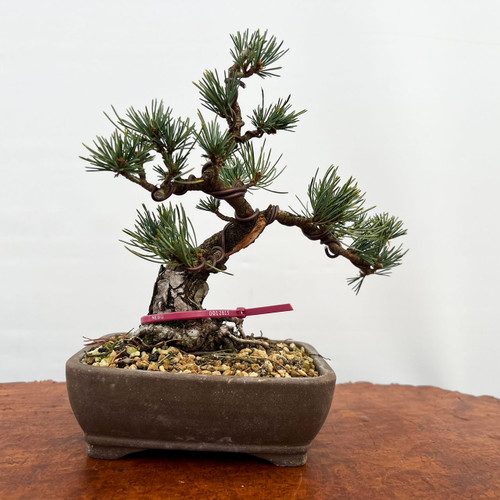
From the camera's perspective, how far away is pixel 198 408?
105 centimetres

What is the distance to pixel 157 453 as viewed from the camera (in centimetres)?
115

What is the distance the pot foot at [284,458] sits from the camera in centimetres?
111

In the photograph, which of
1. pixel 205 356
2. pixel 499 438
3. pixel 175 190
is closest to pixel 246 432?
pixel 205 356

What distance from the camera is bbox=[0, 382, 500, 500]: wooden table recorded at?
1.01 metres

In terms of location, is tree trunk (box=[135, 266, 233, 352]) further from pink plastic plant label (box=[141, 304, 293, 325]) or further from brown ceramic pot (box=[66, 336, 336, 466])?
brown ceramic pot (box=[66, 336, 336, 466])

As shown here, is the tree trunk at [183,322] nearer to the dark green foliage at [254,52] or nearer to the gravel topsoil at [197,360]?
the gravel topsoil at [197,360]

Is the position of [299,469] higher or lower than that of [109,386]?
lower

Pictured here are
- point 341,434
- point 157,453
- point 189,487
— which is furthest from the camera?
point 341,434

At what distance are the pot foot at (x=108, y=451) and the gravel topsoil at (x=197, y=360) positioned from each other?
154mm

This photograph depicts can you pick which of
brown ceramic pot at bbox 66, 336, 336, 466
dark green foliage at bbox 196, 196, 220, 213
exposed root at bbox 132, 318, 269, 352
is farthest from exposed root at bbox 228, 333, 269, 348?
dark green foliage at bbox 196, 196, 220, 213

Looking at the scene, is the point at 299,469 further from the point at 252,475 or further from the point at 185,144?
the point at 185,144

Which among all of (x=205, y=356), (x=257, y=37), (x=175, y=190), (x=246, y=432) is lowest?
(x=246, y=432)

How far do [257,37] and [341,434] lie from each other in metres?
0.89

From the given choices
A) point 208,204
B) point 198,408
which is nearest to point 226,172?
point 208,204
